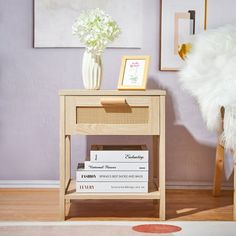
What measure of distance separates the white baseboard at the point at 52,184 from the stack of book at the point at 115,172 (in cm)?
73

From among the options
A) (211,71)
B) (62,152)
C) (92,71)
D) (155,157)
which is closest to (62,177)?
(62,152)

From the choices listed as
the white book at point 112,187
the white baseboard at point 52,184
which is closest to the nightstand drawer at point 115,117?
the white book at point 112,187

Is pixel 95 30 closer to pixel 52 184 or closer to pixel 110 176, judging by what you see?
pixel 110 176

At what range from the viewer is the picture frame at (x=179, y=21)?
3.08 meters

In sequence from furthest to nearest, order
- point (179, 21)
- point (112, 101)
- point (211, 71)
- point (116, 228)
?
point (179, 21), point (211, 71), point (112, 101), point (116, 228)

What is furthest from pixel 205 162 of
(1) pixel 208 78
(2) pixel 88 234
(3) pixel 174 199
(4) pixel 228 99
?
(2) pixel 88 234

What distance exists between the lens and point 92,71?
100.0 inches

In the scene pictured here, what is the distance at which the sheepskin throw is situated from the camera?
240cm

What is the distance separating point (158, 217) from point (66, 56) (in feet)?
3.80

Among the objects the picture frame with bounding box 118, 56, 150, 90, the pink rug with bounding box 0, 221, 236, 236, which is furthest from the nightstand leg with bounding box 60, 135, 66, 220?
the picture frame with bounding box 118, 56, 150, 90

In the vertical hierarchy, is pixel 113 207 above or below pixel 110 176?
below

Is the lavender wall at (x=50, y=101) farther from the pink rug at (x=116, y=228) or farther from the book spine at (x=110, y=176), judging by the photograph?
the pink rug at (x=116, y=228)

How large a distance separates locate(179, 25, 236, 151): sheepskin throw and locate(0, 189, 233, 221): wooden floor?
471mm

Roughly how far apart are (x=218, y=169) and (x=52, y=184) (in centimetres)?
100
